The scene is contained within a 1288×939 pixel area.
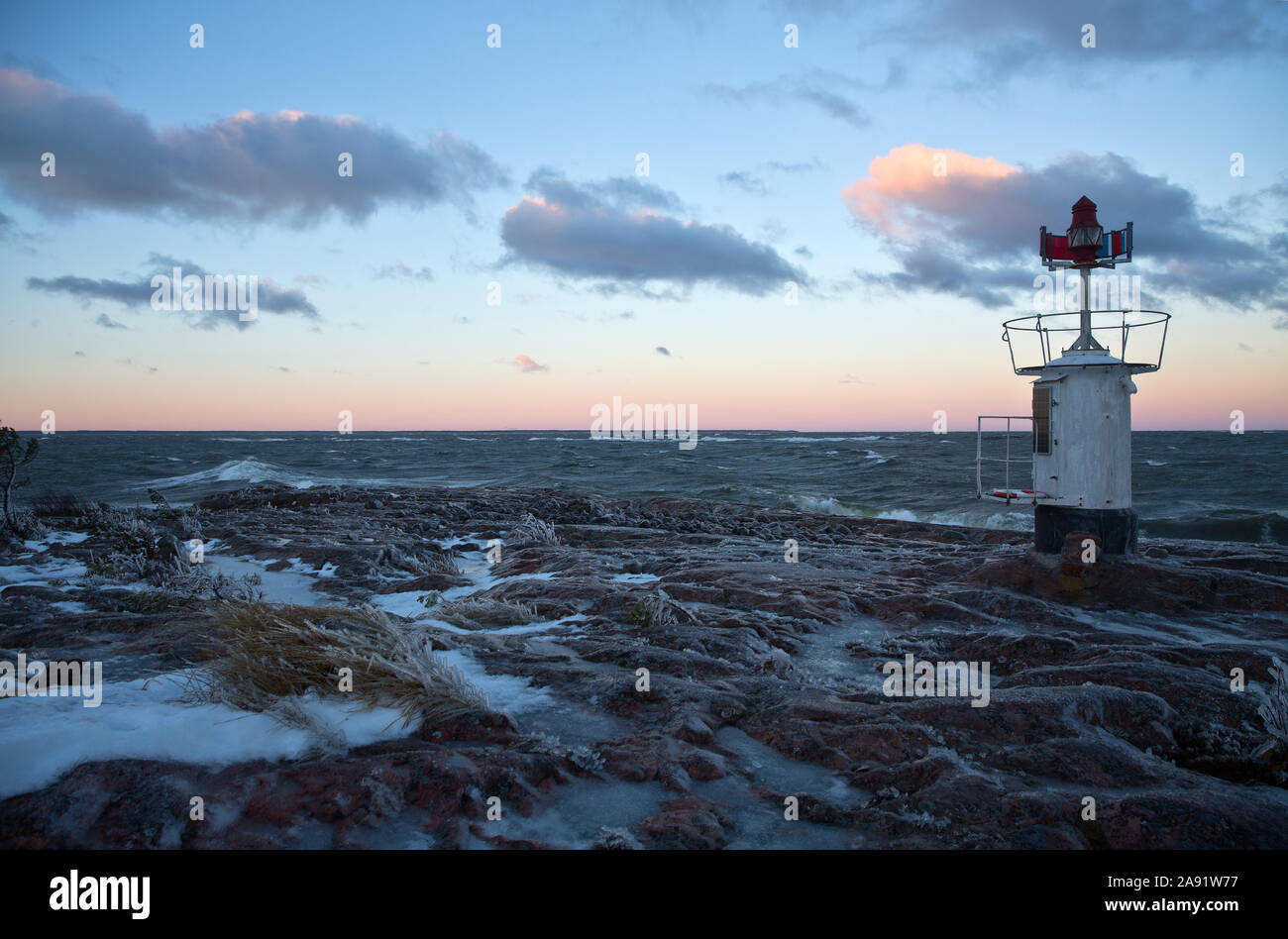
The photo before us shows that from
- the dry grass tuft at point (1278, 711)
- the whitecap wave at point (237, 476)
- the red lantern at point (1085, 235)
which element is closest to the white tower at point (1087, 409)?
the red lantern at point (1085, 235)

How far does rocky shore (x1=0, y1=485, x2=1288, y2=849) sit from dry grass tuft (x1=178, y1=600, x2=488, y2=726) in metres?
0.17

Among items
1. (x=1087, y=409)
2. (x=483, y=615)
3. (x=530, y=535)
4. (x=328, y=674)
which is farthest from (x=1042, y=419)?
(x=530, y=535)

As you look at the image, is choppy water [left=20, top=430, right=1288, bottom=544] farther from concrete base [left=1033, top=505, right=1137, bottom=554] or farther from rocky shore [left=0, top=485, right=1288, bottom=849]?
rocky shore [left=0, top=485, right=1288, bottom=849]

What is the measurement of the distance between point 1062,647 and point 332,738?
5976mm

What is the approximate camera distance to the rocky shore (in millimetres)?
3162

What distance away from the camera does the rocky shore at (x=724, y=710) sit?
3162 mm

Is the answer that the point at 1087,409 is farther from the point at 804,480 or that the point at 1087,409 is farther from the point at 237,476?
the point at 237,476

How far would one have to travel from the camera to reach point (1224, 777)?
406cm

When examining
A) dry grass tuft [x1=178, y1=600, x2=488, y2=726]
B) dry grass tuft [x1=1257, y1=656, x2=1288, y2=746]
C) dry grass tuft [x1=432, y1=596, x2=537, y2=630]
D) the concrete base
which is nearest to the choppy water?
the concrete base

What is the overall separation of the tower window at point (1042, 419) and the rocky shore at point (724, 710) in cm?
143

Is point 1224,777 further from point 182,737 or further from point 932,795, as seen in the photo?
point 182,737
